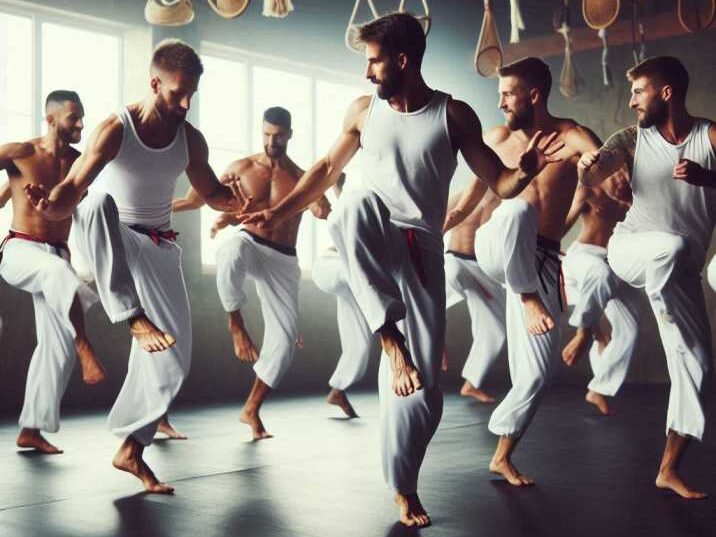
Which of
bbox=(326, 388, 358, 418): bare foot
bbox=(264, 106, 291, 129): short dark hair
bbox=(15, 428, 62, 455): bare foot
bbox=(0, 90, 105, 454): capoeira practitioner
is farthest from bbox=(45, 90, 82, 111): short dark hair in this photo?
bbox=(326, 388, 358, 418): bare foot

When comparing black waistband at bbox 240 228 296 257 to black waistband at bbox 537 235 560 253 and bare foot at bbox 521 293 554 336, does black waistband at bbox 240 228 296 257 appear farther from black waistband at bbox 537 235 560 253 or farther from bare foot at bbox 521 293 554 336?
bare foot at bbox 521 293 554 336

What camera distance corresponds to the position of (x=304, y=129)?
8992 mm

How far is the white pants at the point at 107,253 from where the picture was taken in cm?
343

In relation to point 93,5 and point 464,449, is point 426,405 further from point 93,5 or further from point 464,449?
point 93,5

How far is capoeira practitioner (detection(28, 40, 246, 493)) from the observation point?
3.73m

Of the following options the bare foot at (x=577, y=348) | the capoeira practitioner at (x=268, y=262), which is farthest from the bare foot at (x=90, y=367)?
the bare foot at (x=577, y=348)

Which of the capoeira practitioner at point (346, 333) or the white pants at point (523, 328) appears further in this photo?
the capoeira practitioner at point (346, 333)

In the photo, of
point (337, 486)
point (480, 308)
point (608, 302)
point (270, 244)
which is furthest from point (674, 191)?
point (480, 308)

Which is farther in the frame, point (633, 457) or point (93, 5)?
point (93, 5)

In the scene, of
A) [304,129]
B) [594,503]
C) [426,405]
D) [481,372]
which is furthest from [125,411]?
[304,129]

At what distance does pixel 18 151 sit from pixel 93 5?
102 inches

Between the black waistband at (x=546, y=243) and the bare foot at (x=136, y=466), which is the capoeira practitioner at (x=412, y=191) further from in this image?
the bare foot at (x=136, y=466)

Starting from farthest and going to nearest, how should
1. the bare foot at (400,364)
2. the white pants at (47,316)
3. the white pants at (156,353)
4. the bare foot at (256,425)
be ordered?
the bare foot at (256,425) < the white pants at (47,316) < the white pants at (156,353) < the bare foot at (400,364)

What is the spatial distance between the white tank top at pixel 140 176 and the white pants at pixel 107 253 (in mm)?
285
